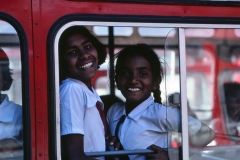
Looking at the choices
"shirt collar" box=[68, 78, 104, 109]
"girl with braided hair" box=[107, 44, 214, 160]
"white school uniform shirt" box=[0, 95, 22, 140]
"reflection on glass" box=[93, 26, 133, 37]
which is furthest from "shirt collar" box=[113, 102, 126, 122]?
"white school uniform shirt" box=[0, 95, 22, 140]

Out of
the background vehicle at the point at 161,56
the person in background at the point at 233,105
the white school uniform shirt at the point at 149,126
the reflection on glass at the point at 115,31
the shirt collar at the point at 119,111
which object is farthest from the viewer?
the reflection on glass at the point at 115,31

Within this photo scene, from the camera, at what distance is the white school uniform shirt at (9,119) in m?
3.38

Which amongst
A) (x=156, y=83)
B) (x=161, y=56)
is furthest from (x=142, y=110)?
(x=161, y=56)

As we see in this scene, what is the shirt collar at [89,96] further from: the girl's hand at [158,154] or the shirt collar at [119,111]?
the girl's hand at [158,154]

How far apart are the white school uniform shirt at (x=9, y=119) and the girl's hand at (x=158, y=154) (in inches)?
33.0

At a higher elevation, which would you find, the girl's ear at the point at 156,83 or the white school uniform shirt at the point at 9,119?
the girl's ear at the point at 156,83

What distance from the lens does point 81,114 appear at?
11.5 feet

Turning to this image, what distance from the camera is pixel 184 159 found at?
364cm

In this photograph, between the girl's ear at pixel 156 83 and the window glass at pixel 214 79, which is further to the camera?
the girl's ear at pixel 156 83

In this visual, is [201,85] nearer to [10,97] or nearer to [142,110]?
[142,110]

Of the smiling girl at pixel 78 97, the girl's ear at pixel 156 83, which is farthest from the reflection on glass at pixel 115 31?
the smiling girl at pixel 78 97

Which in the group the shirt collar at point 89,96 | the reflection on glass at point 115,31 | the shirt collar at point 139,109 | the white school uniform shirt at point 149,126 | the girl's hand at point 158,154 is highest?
the reflection on glass at point 115,31

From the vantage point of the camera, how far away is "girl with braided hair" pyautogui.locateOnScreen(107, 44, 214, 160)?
3.71m

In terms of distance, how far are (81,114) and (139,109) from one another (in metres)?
0.50
